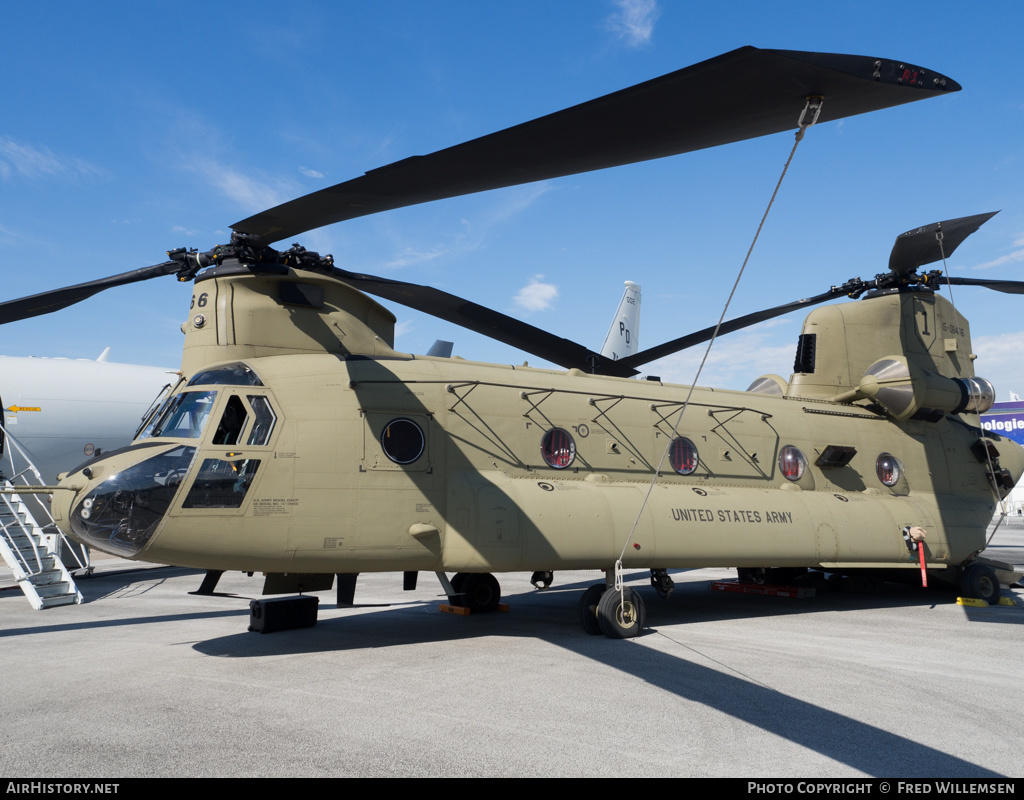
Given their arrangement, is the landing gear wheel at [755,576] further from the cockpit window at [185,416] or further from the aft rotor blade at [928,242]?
the cockpit window at [185,416]

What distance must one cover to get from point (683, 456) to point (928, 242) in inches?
239

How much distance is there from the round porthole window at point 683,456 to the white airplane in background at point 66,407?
14694mm

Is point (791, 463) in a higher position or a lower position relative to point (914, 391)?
lower

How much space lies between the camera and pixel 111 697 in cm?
Result: 664

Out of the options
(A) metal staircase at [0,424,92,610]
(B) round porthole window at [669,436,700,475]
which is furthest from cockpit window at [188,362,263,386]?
(B) round porthole window at [669,436,700,475]

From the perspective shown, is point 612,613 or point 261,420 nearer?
point 261,420

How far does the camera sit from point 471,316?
9.96 meters

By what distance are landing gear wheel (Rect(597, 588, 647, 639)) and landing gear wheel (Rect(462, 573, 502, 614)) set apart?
271 centimetres

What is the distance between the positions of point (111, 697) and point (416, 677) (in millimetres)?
2858

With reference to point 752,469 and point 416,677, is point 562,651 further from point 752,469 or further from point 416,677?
point 752,469

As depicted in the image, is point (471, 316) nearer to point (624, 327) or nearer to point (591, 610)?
point (591, 610)

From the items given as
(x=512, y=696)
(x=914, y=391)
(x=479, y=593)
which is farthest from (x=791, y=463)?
(x=512, y=696)

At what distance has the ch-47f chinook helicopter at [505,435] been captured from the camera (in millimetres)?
5812
